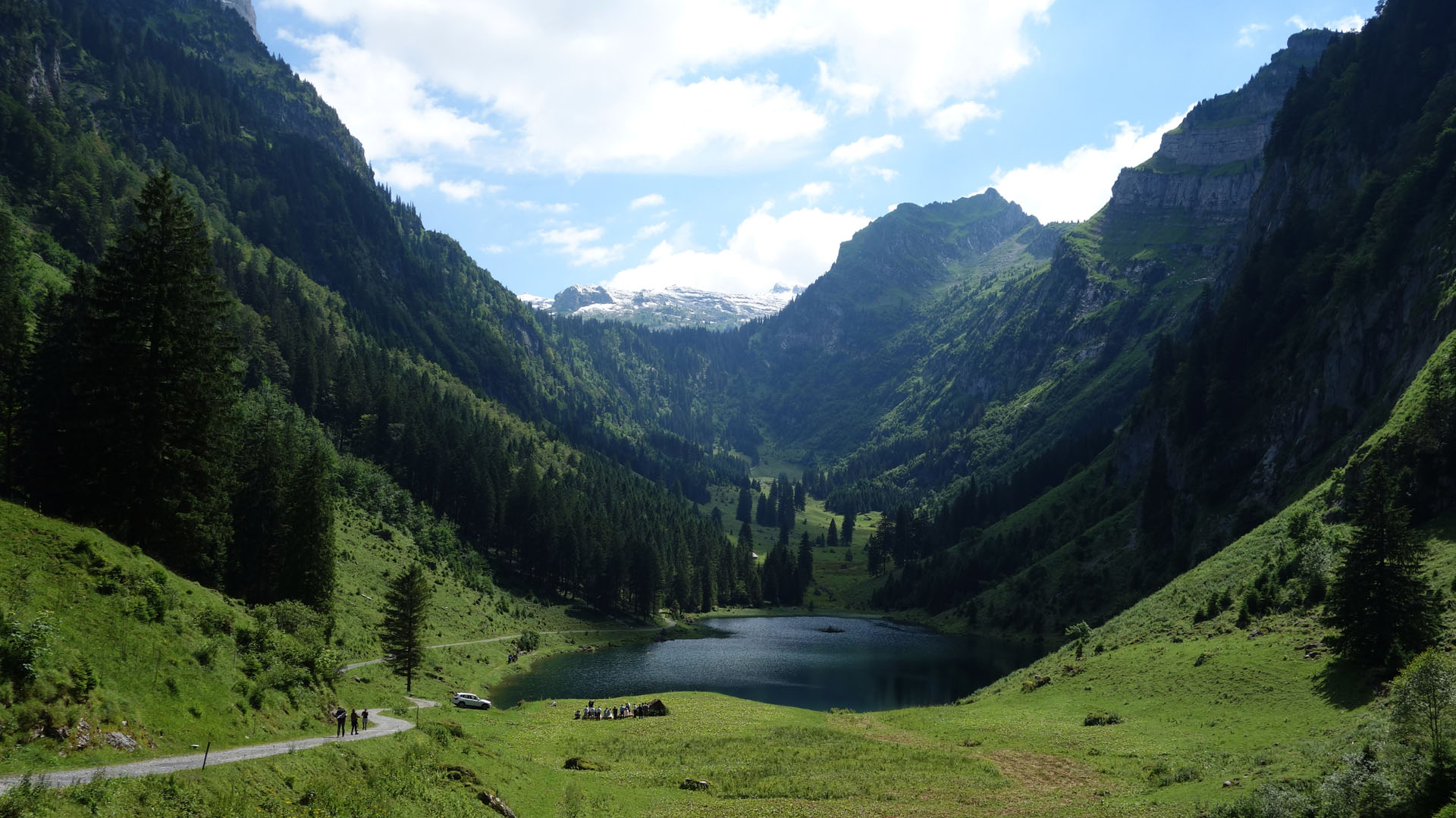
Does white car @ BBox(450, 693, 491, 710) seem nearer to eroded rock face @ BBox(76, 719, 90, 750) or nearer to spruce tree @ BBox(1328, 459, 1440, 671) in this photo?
eroded rock face @ BBox(76, 719, 90, 750)

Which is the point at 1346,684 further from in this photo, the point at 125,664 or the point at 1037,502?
the point at 1037,502

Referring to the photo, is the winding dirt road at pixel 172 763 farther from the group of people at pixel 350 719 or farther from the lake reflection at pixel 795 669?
the lake reflection at pixel 795 669

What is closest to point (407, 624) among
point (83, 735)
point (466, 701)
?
point (466, 701)

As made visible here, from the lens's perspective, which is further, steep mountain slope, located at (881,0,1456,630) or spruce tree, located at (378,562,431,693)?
steep mountain slope, located at (881,0,1456,630)

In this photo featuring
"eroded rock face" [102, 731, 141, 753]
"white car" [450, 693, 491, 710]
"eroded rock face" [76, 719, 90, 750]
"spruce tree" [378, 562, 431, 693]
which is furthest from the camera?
"spruce tree" [378, 562, 431, 693]

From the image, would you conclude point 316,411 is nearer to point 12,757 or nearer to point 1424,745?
point 12,757

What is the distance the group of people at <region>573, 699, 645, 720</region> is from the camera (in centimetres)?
6688

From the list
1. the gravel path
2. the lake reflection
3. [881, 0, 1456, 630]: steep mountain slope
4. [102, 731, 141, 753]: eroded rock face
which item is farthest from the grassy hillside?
[881, 0, 1456, 630]: steep mountain slope

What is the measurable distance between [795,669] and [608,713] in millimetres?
56293

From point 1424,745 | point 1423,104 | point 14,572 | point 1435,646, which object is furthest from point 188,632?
point 1423,104

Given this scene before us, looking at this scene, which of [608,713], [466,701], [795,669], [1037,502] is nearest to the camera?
[466,701]

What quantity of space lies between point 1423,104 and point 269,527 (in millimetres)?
183214

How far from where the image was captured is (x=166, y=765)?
22.6 metres

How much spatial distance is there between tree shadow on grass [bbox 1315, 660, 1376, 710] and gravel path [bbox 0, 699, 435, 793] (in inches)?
2188
